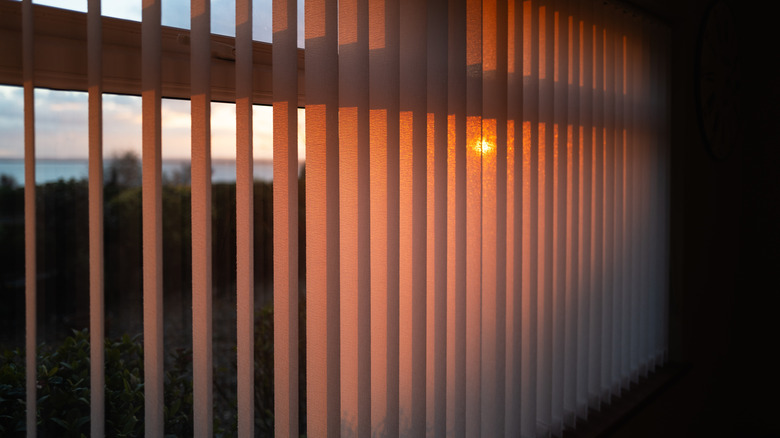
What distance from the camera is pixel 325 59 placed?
95 cm

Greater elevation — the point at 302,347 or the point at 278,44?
the point at 278,44

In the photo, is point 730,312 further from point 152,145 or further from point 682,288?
point 152,145

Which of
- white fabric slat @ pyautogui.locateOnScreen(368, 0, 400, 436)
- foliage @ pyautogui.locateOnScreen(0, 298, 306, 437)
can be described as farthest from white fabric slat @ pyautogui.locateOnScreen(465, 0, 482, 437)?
foliage @ pyautogui.locateOnScreen(0, 298, 306, 437)

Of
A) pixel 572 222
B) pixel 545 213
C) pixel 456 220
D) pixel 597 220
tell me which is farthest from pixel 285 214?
pixel 597 220

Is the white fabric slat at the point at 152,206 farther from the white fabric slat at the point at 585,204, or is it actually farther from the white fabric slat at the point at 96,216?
the white fabric slat at the point at 585,204

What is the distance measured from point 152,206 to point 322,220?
0.31 meters

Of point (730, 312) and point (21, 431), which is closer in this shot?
point (21, 431)

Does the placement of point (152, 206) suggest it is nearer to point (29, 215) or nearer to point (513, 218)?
point (29, 215)

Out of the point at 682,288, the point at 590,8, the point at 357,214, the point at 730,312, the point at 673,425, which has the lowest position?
the point at 673,425

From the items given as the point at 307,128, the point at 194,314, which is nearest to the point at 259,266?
the point at 194,314

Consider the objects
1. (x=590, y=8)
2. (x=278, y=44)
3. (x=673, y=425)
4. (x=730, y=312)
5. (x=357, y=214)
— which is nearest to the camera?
(x=278, y=44)

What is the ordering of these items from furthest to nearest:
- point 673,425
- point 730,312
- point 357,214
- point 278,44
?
point 730,312
point 673,425
point 357,214
point 278,44

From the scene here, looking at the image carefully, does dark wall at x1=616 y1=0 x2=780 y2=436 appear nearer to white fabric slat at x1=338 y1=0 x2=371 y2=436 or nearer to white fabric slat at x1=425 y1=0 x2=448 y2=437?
white fabric slat at x1=425 y1=0 x2=448 y2=437

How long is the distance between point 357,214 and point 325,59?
12.2 inches
